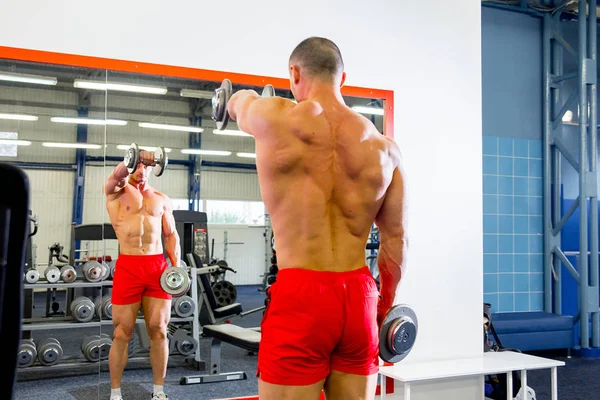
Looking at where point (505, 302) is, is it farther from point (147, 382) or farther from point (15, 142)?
point (15, 142)

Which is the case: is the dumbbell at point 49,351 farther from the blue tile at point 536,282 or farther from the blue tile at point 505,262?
the blue tile at point 536,282

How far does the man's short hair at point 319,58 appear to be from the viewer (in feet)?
6.48

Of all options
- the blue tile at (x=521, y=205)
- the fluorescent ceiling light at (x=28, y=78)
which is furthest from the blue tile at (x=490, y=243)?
the fluorescent ceiling light at (x=28, y=78)

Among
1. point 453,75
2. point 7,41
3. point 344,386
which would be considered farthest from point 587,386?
point 7,41

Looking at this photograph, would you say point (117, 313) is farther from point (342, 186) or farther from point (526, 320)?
point (526, 320)

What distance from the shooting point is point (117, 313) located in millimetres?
3113

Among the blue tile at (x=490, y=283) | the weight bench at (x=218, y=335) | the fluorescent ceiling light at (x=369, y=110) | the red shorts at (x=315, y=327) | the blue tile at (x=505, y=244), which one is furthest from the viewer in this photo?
the blue tile at (x=505, y=244)

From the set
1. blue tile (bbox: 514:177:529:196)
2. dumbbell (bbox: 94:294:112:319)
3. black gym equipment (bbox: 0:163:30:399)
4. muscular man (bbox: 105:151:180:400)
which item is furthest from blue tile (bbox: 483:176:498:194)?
black gym equipment (bbox: 0:163:30:399)

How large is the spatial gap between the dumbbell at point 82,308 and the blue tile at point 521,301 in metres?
4.67

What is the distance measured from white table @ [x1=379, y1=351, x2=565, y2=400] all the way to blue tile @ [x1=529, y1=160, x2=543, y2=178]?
3098mm

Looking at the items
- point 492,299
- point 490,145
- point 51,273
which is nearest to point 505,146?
point 490,145

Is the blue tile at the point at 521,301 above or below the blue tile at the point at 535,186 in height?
below

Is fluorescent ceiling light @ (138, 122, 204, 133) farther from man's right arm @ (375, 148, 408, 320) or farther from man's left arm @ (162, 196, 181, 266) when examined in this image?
man's right arm @ (375, 148, 408, 320)

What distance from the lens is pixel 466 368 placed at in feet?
11.1
